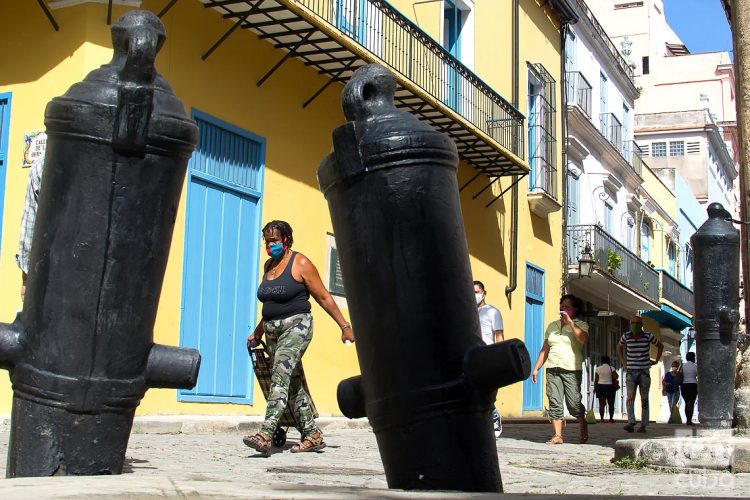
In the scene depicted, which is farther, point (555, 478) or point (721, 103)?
point (721, 103)

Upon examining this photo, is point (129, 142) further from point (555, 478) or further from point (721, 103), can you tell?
point (721, 103)

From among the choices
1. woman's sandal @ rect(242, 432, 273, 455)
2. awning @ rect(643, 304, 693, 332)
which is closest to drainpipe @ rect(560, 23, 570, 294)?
awning @ rect(643, 304, 693, 332)

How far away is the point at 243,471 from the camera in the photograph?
6371 millimetres

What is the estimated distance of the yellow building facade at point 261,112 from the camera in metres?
10.9

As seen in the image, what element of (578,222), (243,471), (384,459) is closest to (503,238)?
(578,222)

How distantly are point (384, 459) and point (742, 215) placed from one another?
683 centimetres

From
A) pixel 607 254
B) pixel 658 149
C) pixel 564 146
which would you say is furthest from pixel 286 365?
pixel 658 149

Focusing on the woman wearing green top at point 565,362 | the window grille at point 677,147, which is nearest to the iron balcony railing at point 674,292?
the window grille at point 677,147

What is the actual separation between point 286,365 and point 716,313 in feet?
12.8

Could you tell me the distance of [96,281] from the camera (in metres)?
2.59

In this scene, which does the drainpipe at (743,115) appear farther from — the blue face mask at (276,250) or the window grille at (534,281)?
the window grille at (534,281)

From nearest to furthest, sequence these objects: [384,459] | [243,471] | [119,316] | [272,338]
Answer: [119,316] → [384,459] → [243,471] → [272,338]

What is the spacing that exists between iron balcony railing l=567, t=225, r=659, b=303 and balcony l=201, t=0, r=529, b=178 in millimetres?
5501

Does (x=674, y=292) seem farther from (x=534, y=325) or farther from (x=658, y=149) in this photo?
(x=534, y=325)
